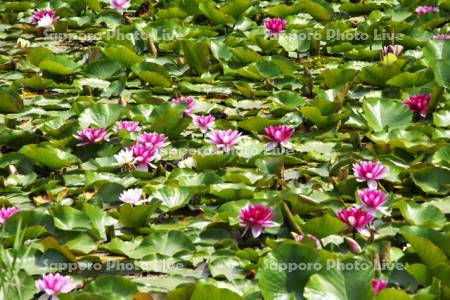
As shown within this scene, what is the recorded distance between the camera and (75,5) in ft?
20.8

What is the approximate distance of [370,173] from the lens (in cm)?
362

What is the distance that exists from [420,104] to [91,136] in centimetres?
139

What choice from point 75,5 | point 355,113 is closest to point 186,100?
point 355,113

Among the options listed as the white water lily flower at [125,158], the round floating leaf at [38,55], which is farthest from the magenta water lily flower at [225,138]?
the round floating leaf at [38,55]

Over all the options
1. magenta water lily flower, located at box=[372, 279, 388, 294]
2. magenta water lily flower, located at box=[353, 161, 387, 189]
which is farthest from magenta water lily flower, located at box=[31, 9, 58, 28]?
magenta water lily flower, located at box=[372, 279, 388, 294]

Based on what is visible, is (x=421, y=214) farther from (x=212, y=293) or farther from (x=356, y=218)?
(x=212, y=293)

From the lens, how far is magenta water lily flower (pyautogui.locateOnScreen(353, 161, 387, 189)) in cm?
362

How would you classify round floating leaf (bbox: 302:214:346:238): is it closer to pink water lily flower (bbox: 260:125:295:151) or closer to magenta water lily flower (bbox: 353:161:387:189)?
magenta water lily flower (bbox: 353:161:387:189)

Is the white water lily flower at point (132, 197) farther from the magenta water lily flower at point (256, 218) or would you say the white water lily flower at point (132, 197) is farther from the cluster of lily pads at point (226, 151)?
the magenta water lily flower at point (256, 218)

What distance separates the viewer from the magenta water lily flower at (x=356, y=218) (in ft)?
10.7

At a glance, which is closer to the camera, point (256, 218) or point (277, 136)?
point (256, 218)

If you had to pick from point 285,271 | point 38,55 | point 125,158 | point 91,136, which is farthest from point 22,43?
point 285,271

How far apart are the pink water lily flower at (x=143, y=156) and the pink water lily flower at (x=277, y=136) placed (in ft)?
1.48

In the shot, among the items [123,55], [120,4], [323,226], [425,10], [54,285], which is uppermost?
[54,285]
